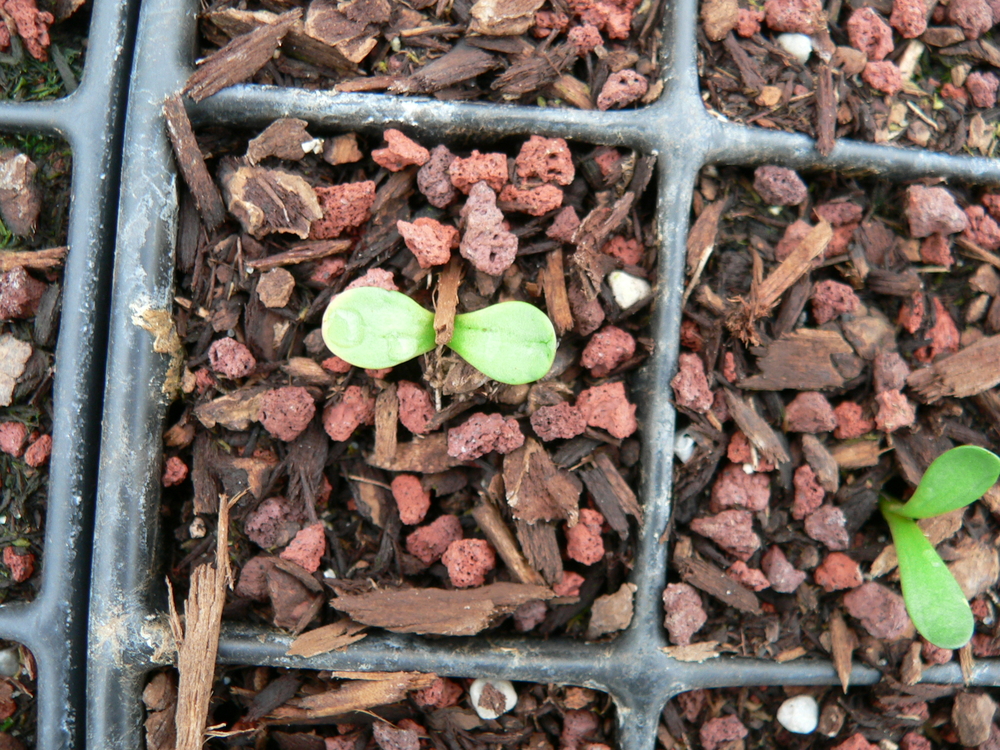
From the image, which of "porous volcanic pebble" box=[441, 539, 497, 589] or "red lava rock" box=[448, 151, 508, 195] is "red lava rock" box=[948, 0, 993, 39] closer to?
"red lava rock" box=[448, 151, 508, 195]

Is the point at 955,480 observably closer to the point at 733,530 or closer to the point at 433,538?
the point at 733,530

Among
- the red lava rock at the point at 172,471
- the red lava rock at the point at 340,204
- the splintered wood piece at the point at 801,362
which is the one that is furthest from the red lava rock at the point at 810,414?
the red lava rock at the point at 172,471

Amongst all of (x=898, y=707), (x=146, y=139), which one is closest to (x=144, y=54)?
(x=146, y=139)

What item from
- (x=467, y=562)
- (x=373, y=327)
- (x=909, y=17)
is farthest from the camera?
(x=909, y=17)

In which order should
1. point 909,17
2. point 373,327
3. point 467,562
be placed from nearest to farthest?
point 373,327
point 467,562
point 909,17

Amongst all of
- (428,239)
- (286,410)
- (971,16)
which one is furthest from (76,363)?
(971,16)

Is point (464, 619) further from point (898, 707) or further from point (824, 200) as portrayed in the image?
point (824, 200)
